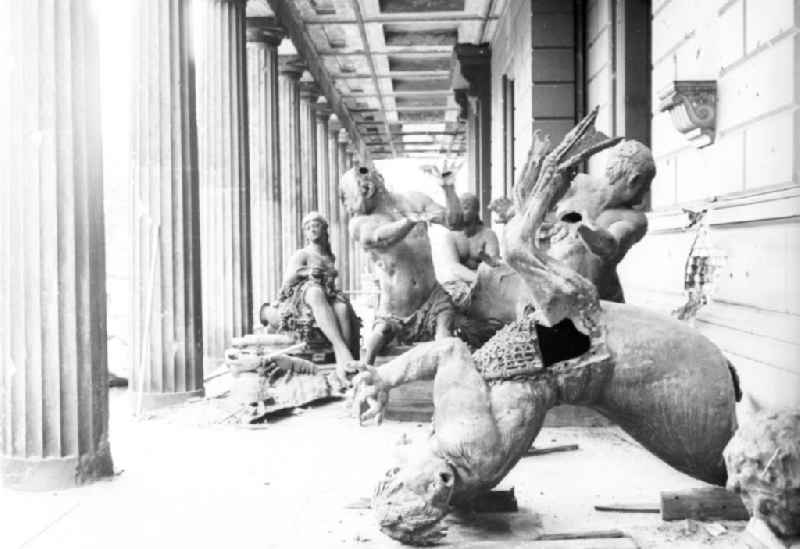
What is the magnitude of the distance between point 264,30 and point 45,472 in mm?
11357

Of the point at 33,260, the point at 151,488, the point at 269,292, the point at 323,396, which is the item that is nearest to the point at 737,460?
the point at 151,488

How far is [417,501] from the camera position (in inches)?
141

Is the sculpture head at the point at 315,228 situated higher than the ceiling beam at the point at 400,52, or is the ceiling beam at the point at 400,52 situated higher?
the ceiling beam at the point at 400,52

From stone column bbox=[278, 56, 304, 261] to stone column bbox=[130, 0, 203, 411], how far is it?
31.6 feet

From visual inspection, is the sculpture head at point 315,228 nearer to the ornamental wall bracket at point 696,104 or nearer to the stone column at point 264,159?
the ornamental wall bracket at point 696,104

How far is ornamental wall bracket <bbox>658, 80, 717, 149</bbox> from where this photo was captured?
6355 mm

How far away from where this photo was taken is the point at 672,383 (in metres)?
3.66

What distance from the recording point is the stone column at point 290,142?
17.9 metres

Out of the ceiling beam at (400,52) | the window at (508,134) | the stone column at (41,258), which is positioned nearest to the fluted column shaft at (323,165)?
the ceiling beam at (400,52)

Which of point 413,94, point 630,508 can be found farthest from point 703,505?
point 413,94

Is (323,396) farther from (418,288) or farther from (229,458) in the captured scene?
(229,458)

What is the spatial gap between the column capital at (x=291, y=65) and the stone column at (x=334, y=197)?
7.06 m

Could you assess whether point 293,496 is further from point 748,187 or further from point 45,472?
point 748,187

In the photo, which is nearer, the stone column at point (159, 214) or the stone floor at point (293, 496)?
the stone floor at point (293, 496)
